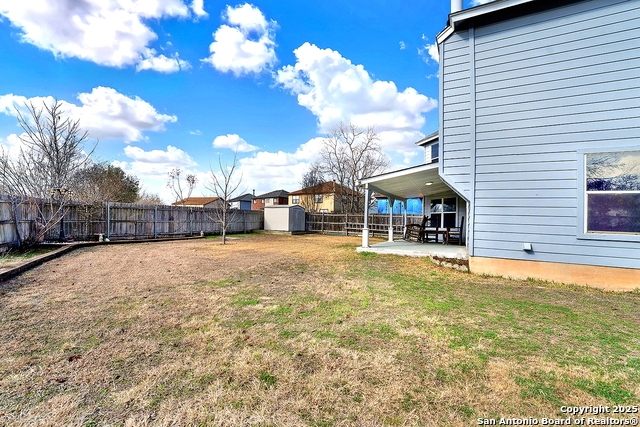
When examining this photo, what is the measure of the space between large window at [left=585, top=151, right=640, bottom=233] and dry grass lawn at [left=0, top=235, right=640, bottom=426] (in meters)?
1.24

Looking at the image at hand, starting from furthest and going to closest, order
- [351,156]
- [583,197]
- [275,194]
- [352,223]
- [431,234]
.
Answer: [275,194] → [351,156] → [352,223] → [431,234] → [583,197]

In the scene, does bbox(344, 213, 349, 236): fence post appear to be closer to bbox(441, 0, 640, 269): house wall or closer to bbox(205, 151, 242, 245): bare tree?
bbox(205, 151, 242, 245): bare tree

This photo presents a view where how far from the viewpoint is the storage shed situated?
19344 millimetres

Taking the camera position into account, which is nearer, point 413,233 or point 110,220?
point 110,220

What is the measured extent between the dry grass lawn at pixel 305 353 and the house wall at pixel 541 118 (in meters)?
1.19

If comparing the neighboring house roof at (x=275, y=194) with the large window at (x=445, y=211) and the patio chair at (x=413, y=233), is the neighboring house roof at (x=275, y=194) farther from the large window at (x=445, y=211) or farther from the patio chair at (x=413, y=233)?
the large window at (x=445, y=211)

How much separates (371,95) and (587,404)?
60.1ft

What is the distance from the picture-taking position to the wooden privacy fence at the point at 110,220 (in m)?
8.07

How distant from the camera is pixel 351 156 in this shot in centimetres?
2636

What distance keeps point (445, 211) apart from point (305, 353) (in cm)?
1014

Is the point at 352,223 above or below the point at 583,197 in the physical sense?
below

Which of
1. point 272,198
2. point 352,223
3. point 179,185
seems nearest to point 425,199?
point 352,223

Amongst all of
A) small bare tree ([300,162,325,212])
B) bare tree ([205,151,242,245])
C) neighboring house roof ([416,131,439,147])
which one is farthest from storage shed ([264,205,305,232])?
small bare tree ([300,162,325,212])

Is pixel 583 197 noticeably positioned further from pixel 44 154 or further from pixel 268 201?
pixel 268 201
